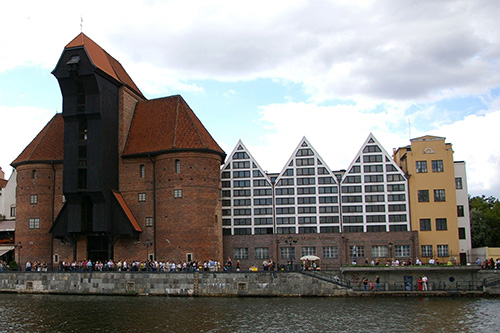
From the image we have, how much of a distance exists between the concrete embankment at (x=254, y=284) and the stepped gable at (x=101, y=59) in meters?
19.4

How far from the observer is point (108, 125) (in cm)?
5338

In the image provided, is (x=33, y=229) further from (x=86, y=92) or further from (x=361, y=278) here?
(x=361, y=278)

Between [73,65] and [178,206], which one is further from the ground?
[73,65]

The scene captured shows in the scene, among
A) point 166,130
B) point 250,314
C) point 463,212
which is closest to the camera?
point 250,314

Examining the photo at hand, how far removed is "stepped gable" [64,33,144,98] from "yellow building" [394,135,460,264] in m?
29.5

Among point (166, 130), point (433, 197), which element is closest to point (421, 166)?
point (433, 197)

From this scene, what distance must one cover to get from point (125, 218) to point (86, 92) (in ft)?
40.1

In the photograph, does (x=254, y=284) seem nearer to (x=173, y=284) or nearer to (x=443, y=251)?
(x=173, y=284)

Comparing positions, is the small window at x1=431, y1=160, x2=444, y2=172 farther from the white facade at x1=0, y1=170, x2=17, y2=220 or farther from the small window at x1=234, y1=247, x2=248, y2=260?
the white facade at x1=0, y1=170, x2=17, y2=220

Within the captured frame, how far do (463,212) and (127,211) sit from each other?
31889 millimetres

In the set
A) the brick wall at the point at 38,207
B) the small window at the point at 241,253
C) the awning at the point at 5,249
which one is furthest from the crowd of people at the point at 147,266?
the awning at the point at 5,249

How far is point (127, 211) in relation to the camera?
52438mm

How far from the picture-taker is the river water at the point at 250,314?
28906 mm

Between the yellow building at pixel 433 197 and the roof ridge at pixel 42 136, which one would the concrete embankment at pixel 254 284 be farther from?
the roof ridge at pixel 42 136
